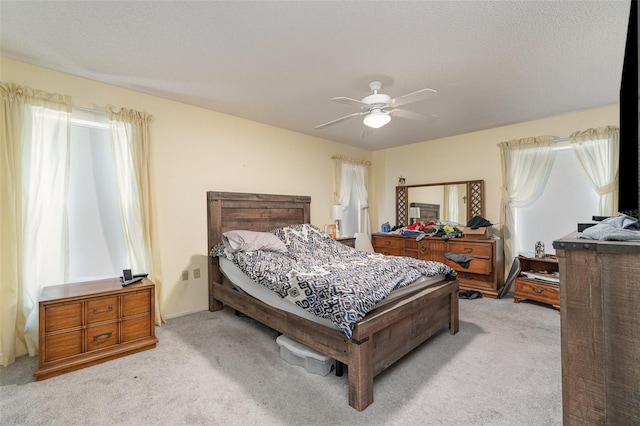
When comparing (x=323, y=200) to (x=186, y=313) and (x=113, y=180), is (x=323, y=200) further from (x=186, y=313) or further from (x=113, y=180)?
(x=113, y=180)

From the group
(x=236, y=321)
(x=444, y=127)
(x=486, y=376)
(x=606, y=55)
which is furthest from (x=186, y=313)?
(x=606, y=55)

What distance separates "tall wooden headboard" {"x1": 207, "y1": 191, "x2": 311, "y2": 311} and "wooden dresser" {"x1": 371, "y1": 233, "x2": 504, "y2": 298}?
6.19 feet

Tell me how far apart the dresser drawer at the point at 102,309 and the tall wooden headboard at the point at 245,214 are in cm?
117

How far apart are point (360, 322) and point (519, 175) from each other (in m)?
3.74

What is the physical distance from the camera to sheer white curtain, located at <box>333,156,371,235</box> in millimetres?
5129

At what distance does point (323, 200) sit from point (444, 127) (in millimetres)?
2222

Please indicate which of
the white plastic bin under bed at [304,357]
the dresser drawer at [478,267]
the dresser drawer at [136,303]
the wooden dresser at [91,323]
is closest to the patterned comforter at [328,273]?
the white plastic bin under bed at [304,357]

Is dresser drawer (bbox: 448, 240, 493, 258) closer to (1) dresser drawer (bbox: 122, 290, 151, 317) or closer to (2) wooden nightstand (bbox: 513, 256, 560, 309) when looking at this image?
(2) wooden nightstand (bbox: 513, 256, 560, 309)

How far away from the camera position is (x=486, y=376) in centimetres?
207

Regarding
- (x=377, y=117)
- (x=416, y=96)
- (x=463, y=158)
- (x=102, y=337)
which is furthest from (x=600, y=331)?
(x=463, y=158)

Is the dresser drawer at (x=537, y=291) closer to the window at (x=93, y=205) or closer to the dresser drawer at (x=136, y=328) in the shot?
the dresser drawer at (x=136, y=328)

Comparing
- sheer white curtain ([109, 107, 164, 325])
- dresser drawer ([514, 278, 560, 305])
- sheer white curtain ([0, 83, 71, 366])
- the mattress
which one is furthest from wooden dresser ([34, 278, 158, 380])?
dresser drawer ([514, 278, 560, 305])

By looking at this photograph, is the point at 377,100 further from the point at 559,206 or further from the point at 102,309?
the point at 559,206

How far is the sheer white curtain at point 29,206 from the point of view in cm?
229
